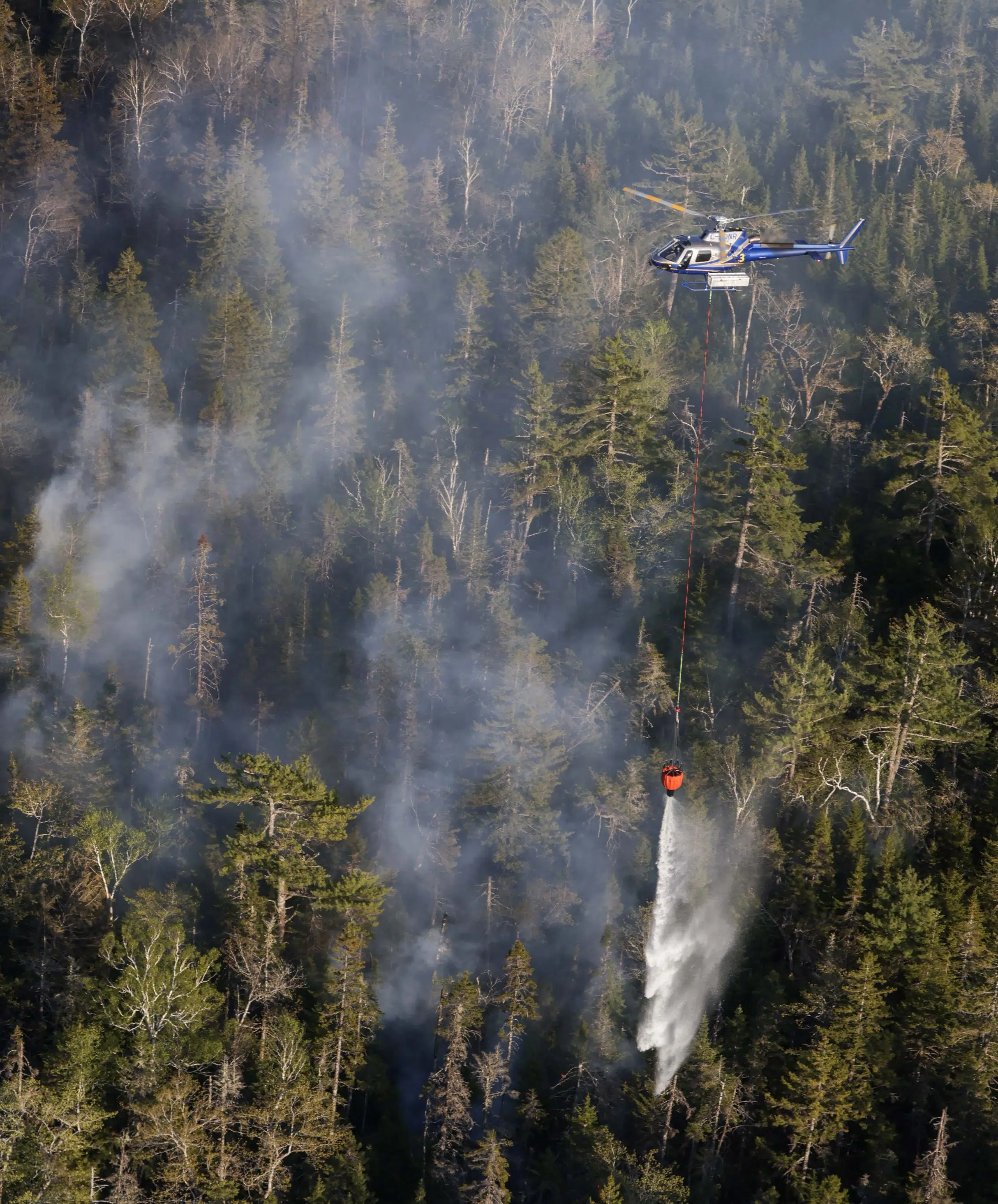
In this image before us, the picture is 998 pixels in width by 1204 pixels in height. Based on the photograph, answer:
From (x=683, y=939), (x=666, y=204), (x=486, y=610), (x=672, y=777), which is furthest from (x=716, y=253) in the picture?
(x=683, y=939)

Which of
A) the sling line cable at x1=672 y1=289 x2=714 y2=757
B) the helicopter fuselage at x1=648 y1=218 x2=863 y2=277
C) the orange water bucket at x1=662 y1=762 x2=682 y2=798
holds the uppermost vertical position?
the helicopter fuselage at x1=648 y1=218 x2=863 y2=277

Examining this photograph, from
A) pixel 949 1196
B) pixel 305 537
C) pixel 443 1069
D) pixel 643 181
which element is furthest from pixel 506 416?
pixel 949 1196

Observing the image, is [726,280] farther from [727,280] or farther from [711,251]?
[711,251]

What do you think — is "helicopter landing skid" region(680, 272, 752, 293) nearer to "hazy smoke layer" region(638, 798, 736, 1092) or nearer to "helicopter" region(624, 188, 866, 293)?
"helicopter" region(624, 188, 866, 293)

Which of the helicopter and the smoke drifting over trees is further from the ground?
the helicopter

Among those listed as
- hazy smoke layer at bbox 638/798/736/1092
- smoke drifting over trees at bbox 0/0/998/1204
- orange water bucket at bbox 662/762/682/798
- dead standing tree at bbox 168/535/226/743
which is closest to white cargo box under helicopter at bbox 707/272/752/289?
smoke drifting over trees at bbox 0/0/998/1204

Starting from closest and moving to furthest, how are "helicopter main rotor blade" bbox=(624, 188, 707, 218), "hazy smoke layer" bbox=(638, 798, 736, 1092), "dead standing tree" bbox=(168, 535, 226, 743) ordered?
"helicopter main rotor blade" bbox=(624, 188, 707, 218) → "hazy smoke layer" bbox=(638, 798, 736, 1092) → "dead standing tree" bbox=(168, 535, 226, 743)
